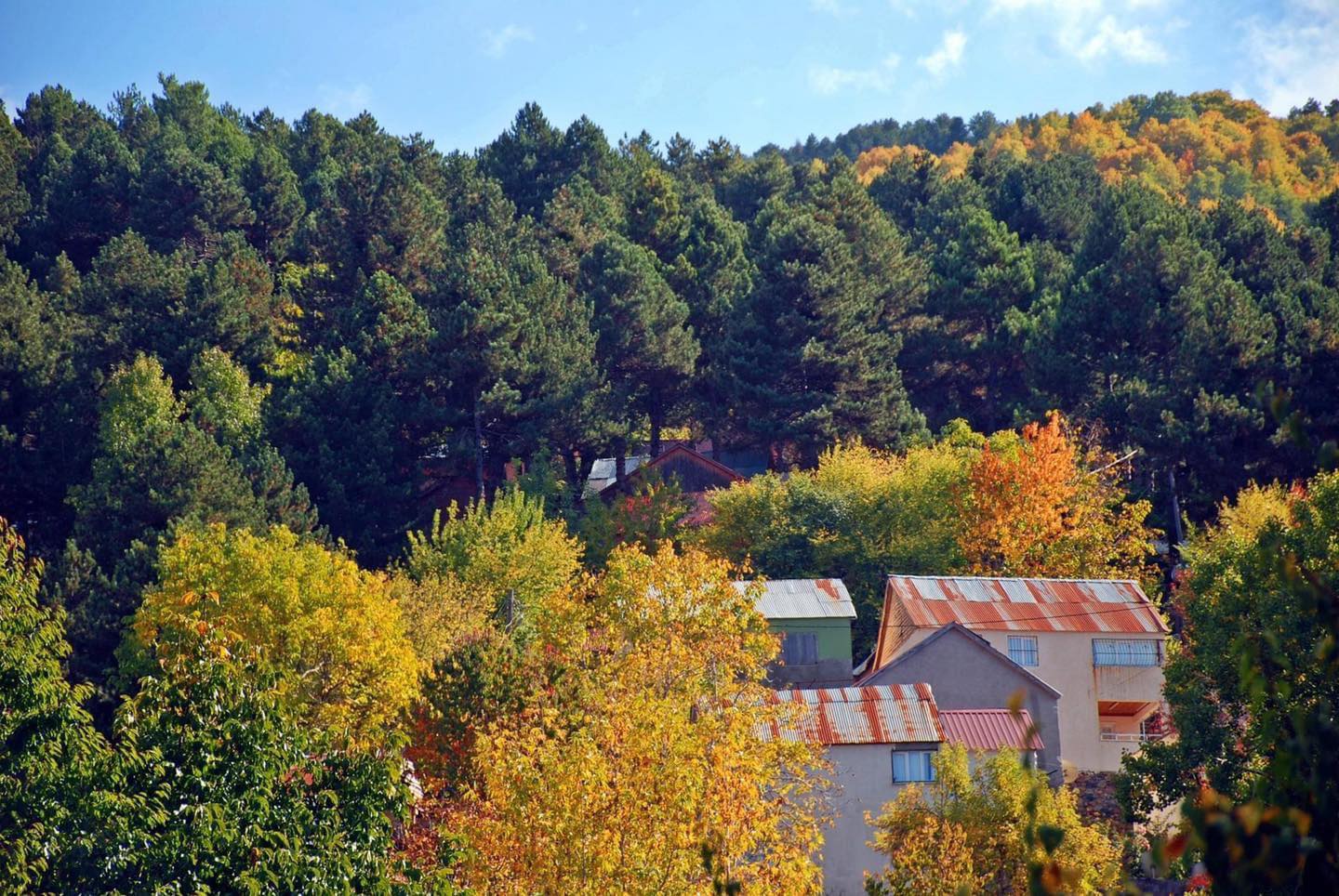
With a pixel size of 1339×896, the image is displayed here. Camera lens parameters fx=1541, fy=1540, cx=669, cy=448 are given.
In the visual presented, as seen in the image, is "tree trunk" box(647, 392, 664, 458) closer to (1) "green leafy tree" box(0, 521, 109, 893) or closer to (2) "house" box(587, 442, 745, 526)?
(2) "house" box(587, 442, 745, 526)

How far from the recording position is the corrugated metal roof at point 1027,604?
158 feet

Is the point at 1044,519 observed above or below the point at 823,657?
above

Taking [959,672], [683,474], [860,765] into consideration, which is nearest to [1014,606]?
[959,672]

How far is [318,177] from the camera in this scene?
98.4 metres

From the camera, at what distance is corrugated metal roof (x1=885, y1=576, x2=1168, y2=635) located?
48.1 metres

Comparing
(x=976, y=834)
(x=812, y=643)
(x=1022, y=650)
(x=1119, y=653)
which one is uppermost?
(x=812, y=643)

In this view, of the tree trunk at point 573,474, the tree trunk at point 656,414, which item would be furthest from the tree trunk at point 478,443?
the tree trunk at point 656,414

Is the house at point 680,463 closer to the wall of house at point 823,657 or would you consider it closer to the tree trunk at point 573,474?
the tree trunk at point 573,474

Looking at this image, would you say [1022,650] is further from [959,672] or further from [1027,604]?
[959,672]

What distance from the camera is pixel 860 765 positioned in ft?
119

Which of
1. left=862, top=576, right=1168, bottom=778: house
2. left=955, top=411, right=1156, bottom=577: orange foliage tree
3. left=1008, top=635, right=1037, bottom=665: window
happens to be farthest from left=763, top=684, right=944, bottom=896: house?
left=955, top=411, right=1156, bottom=577: orange foliage tree

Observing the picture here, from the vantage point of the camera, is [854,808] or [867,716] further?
[867,716]

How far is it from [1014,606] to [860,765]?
14.9 meters

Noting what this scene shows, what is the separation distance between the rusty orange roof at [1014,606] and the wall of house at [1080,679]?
1.24 ft
